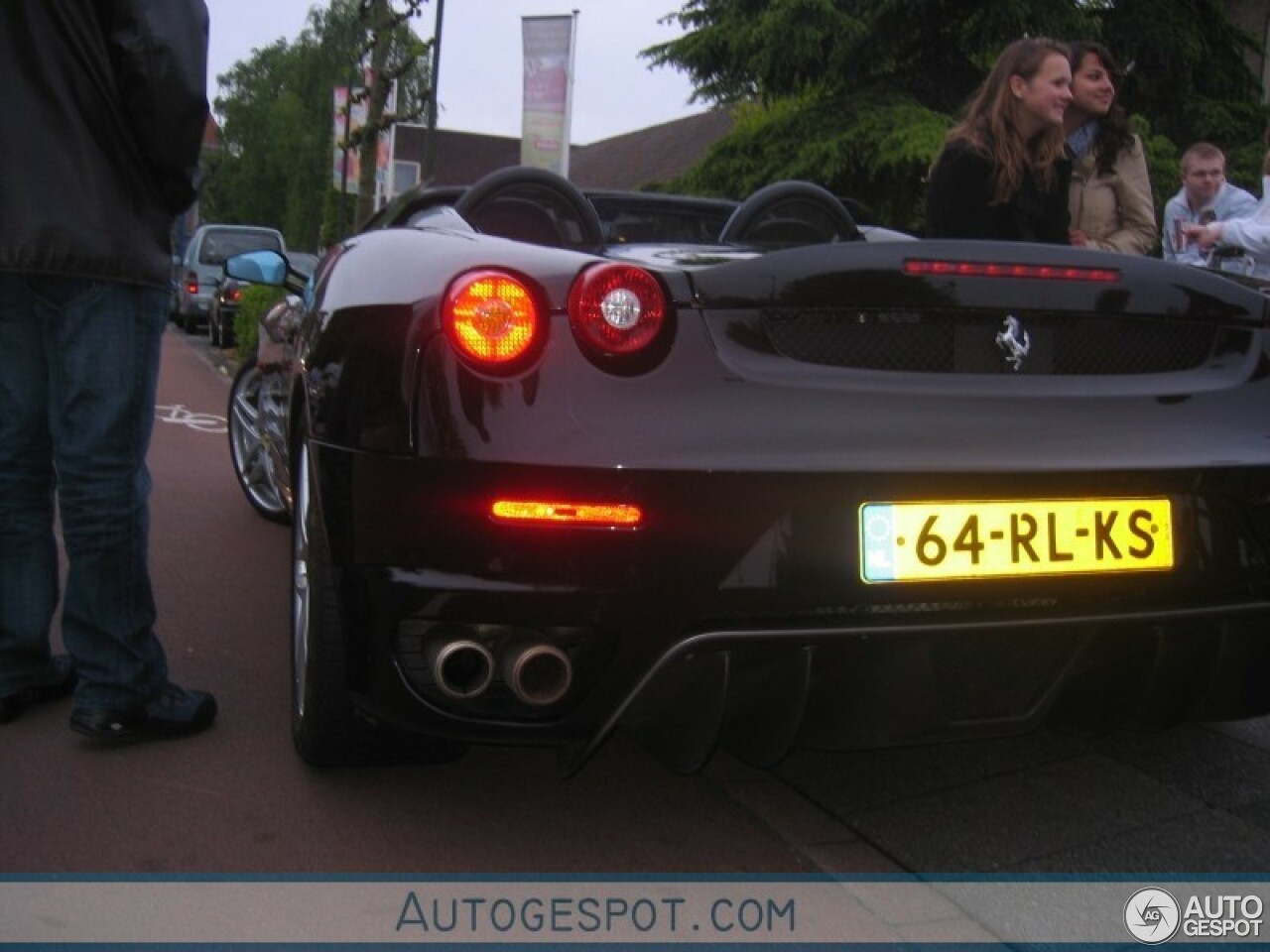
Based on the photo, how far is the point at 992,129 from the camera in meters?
4.13

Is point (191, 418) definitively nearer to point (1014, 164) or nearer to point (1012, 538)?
point (1014, 164)

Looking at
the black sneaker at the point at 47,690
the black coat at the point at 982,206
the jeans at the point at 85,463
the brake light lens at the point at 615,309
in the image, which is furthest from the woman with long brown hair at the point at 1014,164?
the black sneaker at the point at 47,690

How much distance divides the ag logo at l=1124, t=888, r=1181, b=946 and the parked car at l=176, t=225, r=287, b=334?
800 inches

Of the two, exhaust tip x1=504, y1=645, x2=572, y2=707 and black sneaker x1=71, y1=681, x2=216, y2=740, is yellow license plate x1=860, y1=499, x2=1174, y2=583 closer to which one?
exhaust tip x1=504, y1=645, x2=572, y2=707

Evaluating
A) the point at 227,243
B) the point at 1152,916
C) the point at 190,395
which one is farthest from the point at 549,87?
the point at 1152,916

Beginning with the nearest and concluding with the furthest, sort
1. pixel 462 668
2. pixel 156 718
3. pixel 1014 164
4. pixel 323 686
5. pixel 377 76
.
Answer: pixel 462 668, pixel 323 686, pixel 156 718, pixel 1014 164, pixel 377 76

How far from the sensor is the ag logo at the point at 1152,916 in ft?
7.80

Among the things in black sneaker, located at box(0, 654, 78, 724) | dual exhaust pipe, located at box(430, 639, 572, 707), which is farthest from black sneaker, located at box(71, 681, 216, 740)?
dual exhaust pipe, located at box(430, 639, 572, 707)

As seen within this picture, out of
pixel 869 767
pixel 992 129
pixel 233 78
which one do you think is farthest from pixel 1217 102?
pixel 233 78

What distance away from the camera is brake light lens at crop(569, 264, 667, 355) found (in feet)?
7.59

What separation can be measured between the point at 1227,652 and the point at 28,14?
264cm

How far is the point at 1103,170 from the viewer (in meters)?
4.67

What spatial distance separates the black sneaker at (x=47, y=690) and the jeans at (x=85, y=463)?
154 mm

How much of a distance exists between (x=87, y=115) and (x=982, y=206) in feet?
7.81
